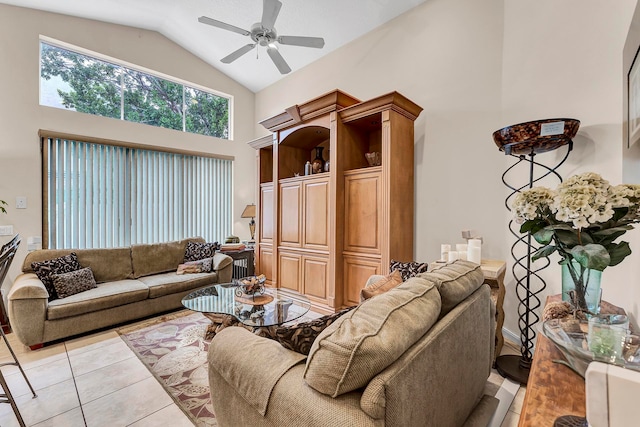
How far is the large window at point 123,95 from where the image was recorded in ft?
12.9

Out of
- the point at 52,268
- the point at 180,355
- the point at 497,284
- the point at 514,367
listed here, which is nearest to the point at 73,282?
the point at 52,268

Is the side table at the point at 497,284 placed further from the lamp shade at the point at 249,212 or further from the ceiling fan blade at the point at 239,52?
the lamp shade at the point at 249,212

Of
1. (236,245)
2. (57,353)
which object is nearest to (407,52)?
(236,245)

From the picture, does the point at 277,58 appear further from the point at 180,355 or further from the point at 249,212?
the point at 180,355

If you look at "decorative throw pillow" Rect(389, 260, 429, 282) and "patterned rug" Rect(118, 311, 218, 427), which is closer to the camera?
"patterned rug" Rect(118, 311, 218, 427)

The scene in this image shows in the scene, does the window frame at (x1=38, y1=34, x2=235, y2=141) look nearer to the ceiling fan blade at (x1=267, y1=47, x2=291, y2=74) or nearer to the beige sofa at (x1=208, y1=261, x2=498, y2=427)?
the ceiling fan blade at (x1=267, y1=47, x2=291, y2=74)

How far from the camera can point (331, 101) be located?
3.50 metres

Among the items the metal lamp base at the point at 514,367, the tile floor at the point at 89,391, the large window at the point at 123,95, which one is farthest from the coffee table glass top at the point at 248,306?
the large window at the point at 123,95

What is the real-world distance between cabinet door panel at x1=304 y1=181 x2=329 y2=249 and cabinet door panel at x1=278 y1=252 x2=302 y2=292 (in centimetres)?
36

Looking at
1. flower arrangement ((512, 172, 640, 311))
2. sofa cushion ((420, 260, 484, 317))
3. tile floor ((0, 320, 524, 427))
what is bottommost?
tile floor ((0, 320, 524, 427))

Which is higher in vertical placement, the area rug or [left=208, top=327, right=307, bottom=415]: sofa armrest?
[left=208, top=327, right=307, bottom=415]: sofa armrest

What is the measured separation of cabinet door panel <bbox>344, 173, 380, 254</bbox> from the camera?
333 cm

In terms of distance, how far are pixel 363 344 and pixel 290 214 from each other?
3387 millimetres

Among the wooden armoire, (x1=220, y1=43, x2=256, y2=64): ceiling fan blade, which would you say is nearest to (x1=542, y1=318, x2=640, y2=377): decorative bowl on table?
the wooden armoire
